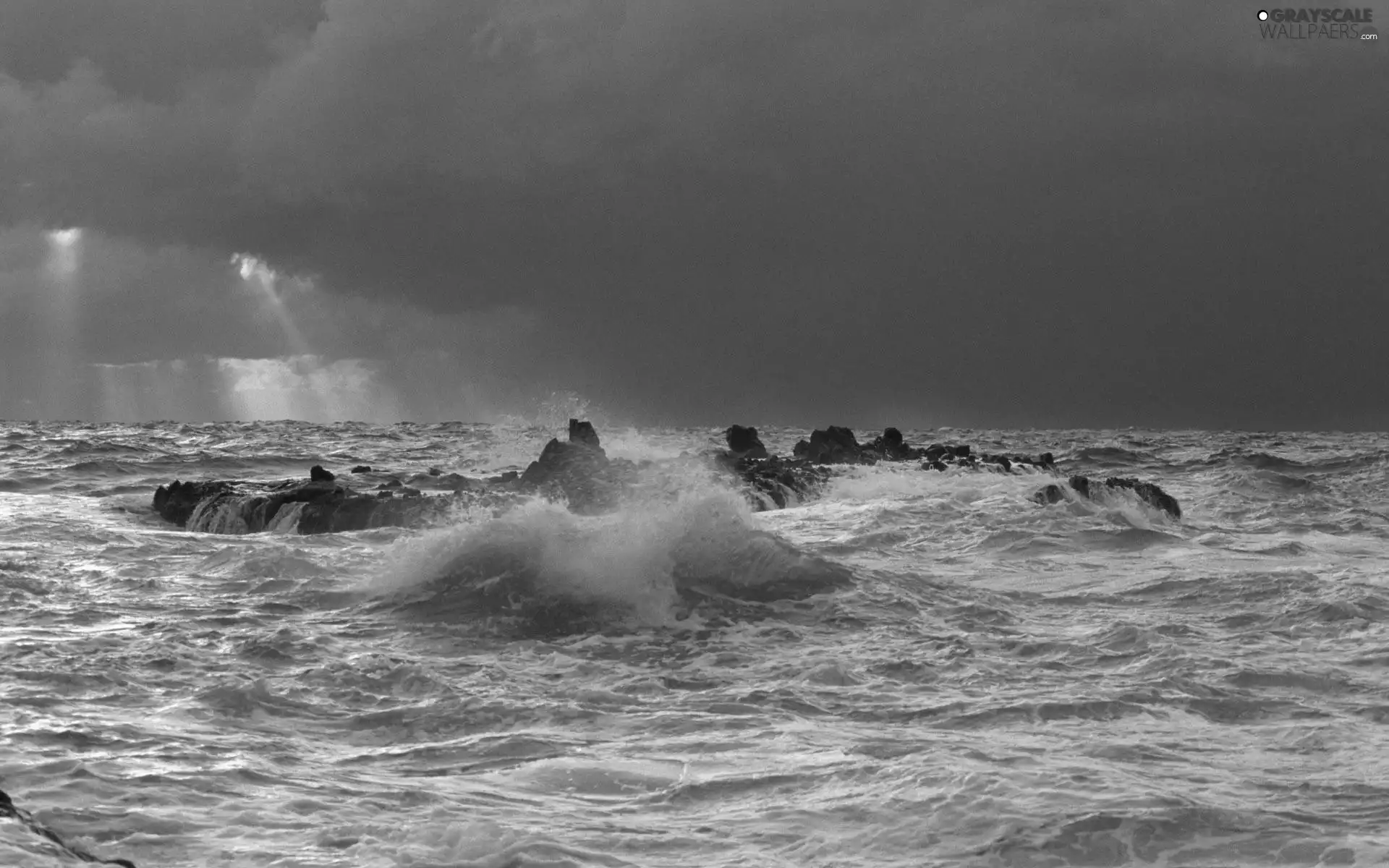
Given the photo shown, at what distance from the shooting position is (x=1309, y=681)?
26.7 ft

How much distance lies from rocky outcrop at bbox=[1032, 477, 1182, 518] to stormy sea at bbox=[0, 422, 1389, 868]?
3708 mm

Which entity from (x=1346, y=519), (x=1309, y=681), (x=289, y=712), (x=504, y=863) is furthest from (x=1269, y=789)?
(x=1346, y=519)

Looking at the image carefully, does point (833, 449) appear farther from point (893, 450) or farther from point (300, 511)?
point (300, 511)

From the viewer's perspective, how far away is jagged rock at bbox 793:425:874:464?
29125mm

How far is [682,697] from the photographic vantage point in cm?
780

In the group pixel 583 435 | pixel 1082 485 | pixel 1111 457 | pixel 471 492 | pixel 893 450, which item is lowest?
pixel 1111 457

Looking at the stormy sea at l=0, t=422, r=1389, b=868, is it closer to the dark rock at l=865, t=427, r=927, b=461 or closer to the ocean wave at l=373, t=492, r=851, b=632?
the ocean wave at l=373, t=492, r=851, b=632

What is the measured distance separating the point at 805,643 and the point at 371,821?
474cm

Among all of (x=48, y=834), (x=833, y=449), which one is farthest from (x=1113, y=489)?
(x=48, y=834)

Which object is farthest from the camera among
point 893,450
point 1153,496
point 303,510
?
point 893,450

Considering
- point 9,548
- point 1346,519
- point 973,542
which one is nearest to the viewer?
point 9,548

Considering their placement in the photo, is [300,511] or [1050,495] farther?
[1050,495]

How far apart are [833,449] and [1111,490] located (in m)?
9.69

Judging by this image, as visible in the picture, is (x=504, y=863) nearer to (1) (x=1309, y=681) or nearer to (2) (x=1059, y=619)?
(1) (x=1309, y=681)
